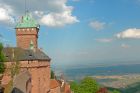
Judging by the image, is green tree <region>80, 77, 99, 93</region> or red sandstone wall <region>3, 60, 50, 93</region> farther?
green tree <region>80, 77, 99, 93</region>

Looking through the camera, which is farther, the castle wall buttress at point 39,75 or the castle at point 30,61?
the castle wall buttress at point 39,75

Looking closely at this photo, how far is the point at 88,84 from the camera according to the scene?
88938 millimetres

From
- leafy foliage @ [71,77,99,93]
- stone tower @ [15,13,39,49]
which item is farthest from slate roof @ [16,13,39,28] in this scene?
leafy foliage @ [71,77,99,93]

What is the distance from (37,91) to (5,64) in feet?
24.4

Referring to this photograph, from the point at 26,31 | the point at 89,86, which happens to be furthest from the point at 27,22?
the point at 89,86

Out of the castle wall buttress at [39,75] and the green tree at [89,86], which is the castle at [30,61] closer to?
the castle wall buttress at [39,75]

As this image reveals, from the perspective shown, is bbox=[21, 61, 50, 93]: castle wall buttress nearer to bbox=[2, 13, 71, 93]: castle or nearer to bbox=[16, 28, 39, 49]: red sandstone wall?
bbox=[2, 13, 71, 93]: castle

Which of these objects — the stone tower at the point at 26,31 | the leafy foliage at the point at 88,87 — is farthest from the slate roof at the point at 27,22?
the leafy foliage at the point at 88,87

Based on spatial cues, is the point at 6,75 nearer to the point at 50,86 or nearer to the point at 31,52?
the point at 31,52

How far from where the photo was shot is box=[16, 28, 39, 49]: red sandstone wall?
75.6 metres

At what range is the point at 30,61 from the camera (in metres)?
63.4

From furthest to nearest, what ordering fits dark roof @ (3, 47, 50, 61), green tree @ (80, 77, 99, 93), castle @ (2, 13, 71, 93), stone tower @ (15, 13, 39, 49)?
green tree @ (80, 77, 99, 93) < stone tower @ (15, 13, 39, 49) < dark roof @ (3, 47, 50, 61) < castle @ (2, 13, 71, 93)

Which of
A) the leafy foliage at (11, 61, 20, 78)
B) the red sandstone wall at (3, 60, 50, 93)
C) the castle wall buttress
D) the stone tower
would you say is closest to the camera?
the leafy foliage at (11, 61, 20, 78)

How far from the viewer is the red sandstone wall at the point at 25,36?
75.6m
